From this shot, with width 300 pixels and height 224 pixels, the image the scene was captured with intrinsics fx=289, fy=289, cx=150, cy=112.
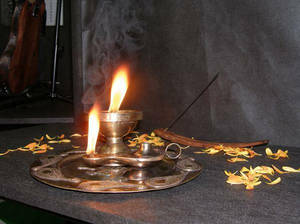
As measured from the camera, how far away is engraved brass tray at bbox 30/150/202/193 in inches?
17.0

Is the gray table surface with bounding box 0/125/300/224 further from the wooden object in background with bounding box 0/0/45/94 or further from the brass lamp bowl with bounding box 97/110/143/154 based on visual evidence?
the wooden object in background with bounding box 0/0/45/94

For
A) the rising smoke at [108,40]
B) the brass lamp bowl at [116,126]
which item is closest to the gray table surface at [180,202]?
the brass lamp bowl at [116,126]

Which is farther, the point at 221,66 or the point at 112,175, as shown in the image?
the point at 221,66

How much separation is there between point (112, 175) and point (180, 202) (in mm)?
127

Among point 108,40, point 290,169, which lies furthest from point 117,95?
point 108,40

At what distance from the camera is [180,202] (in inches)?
16.6

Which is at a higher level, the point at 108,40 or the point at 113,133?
the point at 108,40

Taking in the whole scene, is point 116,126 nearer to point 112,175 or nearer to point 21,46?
point 112,175

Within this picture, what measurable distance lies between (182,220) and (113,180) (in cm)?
14

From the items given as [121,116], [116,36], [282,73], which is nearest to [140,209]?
[121,116]

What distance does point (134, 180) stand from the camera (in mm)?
463

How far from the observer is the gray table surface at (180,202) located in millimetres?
373

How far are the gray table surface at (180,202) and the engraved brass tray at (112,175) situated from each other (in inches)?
0.7

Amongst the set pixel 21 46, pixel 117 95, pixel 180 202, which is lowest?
pixel 180 202
